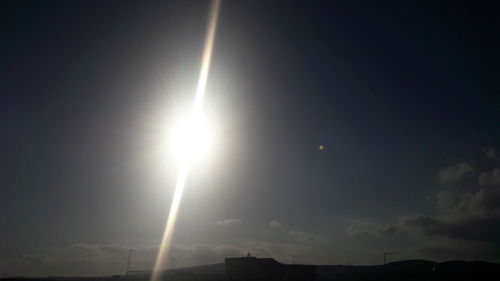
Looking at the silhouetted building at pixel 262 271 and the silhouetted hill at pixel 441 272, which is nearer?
the silhouetted hill at pixel 441 272

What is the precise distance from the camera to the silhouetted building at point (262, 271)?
365 ft

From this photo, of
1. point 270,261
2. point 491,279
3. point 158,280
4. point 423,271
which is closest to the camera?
point 491,279

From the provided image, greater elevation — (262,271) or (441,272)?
(441,272)

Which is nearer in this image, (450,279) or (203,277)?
(450,279)

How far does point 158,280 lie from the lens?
129 metres

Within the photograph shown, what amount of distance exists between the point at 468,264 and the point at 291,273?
194ft

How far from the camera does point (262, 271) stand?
372 ft

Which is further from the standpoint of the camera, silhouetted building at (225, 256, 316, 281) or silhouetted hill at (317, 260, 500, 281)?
silhouetted building at (225, 256, 316, 281)

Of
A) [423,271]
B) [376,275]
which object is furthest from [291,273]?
[423,271]

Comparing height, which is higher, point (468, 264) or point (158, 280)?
point (468, 264)

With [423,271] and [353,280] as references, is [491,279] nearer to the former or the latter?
[423,271]

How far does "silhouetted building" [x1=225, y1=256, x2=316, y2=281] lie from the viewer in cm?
11119

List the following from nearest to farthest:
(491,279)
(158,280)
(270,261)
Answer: (491,279) < (270,261) < (158,280)

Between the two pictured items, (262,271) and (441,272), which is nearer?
(441,272)
